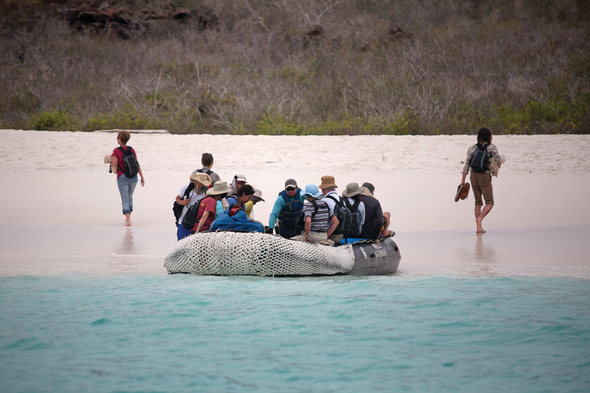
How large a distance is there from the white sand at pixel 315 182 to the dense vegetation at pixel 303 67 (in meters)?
2.46

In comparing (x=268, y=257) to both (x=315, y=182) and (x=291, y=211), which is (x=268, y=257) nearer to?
(x=291, y=211)

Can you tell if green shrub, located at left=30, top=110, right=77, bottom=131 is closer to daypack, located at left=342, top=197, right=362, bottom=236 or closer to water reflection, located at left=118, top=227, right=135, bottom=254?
water reflection, located at left=118, top=227, right=135, bottom=254

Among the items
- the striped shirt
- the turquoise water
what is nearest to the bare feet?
the turquoise water

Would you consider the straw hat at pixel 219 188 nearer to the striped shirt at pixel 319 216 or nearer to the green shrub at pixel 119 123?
the striped shirt at pixel 319 216

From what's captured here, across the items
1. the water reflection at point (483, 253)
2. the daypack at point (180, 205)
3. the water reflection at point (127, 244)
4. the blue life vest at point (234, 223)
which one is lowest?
the water reflection at point (483, 253)

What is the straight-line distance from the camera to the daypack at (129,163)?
1211 cm

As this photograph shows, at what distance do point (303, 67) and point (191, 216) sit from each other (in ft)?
73.6

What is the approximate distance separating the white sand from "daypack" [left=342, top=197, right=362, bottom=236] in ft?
3.02

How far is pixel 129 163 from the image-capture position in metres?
12.1

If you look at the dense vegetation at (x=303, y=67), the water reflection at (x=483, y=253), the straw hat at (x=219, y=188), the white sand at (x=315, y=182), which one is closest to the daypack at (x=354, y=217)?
the white sand at (x=315, y=182)

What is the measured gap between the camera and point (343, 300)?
8.82 meters

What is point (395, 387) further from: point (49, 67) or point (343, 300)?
point (49, 67)

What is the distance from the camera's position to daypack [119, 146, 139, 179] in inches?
477

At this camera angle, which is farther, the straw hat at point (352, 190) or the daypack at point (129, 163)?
the daypack at point (129, 163)
